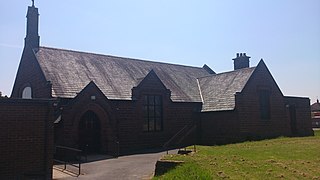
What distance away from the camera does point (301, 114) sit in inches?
1308

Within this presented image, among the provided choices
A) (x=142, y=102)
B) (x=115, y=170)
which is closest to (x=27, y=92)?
(x=142, y=102)

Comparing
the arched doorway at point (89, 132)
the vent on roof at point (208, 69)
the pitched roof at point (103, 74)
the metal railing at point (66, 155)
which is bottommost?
the metal railing at point (66, 155)

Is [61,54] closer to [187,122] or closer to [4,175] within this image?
[187,122]

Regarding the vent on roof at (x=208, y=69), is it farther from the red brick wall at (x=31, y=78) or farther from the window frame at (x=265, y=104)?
the red brick wall at (x=31, y=78)

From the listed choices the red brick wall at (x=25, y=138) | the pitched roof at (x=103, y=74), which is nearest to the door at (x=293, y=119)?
the pitched roof at (x=103, y=74)

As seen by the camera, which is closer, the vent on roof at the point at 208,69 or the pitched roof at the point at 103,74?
the pitched roof at the point at 103,74

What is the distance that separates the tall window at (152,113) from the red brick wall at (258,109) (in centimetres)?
608

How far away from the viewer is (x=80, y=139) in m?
22.5

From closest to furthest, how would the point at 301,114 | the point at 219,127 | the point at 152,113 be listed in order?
the point at 152,113, the point at 219,127, the point at 301,114

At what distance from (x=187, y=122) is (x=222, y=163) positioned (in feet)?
52.1

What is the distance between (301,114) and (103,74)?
19.2 m

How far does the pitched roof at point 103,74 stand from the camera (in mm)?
23953

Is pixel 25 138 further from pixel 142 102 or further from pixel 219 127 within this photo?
pixel 219 127

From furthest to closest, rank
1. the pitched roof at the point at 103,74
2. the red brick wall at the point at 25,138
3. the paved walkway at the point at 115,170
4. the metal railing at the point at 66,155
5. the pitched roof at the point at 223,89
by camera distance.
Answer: the pitched roof at the point at 223,89
the pitched roof at the point at 103,74
the metal railing at the point at 66,155
the paved walkway at the point at 115,170
the red brick wall at the point at 25,138
